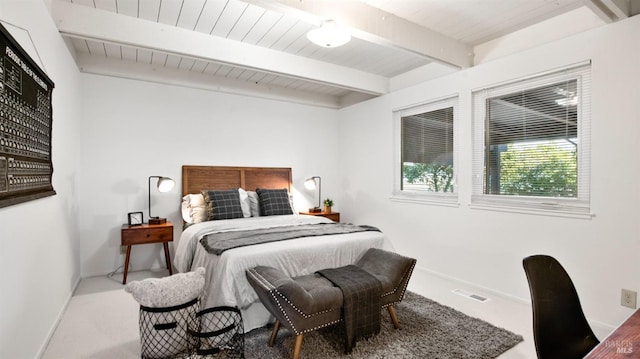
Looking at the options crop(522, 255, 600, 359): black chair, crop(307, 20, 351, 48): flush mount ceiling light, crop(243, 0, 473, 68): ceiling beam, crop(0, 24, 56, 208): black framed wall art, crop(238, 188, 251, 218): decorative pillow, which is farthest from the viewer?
crop(238, 188, 251, 218): decorative pillow

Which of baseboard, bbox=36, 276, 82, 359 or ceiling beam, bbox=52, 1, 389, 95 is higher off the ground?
ceiling beam, bbox=52, 1, 389, 95

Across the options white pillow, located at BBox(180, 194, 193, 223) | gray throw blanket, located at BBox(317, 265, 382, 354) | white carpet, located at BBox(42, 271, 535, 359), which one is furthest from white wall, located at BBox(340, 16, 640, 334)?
white pillow, located at BBox(180, 194, 193, 223)

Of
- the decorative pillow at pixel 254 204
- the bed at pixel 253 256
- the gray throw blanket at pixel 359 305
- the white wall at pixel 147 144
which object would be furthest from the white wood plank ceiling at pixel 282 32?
the gray throw blanket at pixel 359 305

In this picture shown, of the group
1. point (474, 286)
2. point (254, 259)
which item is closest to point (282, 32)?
point (254, 259)

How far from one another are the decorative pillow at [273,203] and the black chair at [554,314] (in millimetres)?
3067

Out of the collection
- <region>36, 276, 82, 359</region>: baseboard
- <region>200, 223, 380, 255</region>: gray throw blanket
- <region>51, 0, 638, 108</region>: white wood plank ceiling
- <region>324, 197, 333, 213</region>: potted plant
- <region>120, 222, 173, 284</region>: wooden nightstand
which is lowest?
<region>36, 276, 82, 359</region>: baseboard

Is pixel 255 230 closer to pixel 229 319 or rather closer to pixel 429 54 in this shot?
pixel 229 319

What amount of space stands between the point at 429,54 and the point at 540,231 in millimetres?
1921

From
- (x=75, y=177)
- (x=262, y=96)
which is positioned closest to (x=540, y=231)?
(x=262, y=96)

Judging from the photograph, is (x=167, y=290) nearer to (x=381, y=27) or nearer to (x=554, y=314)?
(x=554, y=314)

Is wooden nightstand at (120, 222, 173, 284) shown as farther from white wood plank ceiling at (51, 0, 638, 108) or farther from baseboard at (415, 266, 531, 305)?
baseboard at (415, 266, 531, 305)

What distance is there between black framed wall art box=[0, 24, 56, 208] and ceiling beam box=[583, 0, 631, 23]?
3537 mm

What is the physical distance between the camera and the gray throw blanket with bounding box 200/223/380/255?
2.53m

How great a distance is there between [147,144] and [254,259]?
2.53 meters
